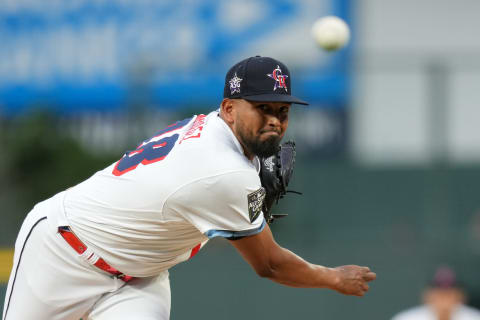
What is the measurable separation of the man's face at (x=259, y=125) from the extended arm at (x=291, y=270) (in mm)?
430

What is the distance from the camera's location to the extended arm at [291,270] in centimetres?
406

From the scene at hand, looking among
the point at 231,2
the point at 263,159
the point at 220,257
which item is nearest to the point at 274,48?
the point at 231,2

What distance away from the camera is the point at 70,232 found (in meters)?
4.29

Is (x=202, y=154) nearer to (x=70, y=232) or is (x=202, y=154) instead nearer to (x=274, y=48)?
(x=70, y=232)

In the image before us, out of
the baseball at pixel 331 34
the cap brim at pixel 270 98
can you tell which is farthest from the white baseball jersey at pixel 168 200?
the baseball at pixel 331 34

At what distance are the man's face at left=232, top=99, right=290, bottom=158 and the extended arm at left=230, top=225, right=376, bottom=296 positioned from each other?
43cm

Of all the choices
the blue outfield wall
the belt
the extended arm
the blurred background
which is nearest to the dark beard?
the extended arm

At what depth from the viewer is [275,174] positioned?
173 inches

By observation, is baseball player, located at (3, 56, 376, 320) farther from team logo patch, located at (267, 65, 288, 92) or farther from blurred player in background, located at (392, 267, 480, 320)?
blurred player in background, located at (392, 267, 480, 320)

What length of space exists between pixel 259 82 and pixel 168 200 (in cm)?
70

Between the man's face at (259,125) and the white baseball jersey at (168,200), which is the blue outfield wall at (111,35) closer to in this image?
the white baseball jersey at (168,200)

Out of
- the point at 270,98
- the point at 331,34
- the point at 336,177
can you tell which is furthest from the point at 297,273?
the point at 336,177

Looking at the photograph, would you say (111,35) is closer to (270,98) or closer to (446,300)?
(446,300)

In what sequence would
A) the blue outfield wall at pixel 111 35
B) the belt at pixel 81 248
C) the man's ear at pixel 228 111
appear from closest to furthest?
the man's ear at pixel 228 111
the belt at pixel 81 248
the blue outfield wall at pixel 111 35
